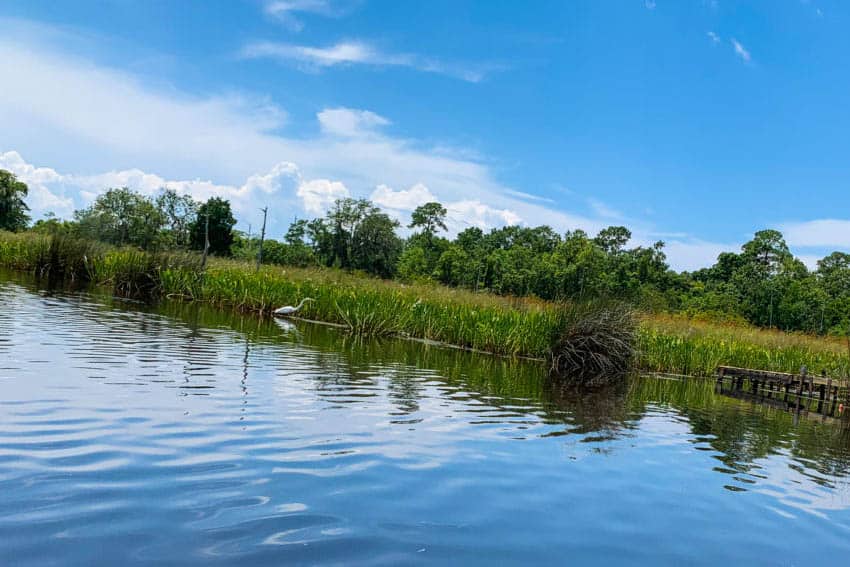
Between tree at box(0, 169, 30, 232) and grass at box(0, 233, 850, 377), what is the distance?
6702cm

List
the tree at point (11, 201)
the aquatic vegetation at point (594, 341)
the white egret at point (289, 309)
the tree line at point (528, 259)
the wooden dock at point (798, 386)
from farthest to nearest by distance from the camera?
the tree at point (11, 201) → the tree line at point (528, 259) → the white egret at point (289, 309) → the wooden dock at point (798, 386) → the aquatic vegetation at point (594, 341)

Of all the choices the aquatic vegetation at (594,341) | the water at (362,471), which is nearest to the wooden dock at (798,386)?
the aquatic vegetation at (594,341)

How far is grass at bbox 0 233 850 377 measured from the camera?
1848cm

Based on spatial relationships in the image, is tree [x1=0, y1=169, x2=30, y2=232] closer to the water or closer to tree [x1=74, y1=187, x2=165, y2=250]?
tree [x1=74, y1=187, x2=165, y2=250]

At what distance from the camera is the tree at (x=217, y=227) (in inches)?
3172

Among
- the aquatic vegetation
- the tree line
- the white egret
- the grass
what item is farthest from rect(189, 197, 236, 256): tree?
the aquatic vegetation

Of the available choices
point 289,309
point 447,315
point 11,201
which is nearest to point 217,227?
point 11,201

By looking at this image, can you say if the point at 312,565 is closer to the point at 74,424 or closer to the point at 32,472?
the point at 32,472

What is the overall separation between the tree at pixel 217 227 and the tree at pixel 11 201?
2543cm

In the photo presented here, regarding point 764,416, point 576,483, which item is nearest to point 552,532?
point 576,483

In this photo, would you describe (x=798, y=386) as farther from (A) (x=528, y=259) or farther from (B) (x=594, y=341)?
(A) (x=528, y=259)

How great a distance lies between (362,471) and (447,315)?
53.1 ft

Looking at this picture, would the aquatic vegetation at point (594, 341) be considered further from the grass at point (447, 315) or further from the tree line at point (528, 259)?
the tree line at point (528, 259)

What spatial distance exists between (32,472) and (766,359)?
24058mm
